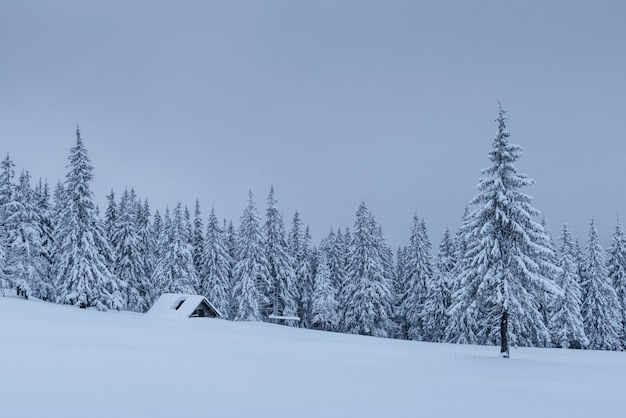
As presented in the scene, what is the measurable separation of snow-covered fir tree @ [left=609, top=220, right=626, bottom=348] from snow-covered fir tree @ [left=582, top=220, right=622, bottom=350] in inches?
82.6

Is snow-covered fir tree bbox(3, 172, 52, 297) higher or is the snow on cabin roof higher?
snow-covered fir tree bbox(3, 172, 52, 297)

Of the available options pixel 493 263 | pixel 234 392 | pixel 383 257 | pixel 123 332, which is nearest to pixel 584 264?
pixel 383 257

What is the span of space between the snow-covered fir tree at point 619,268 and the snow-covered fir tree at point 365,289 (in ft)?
84.0

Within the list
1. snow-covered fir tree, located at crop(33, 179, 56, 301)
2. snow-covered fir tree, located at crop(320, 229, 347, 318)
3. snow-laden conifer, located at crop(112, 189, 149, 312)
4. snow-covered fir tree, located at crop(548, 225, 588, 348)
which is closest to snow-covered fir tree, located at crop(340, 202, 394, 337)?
snow-covered fir tree, located at crop(320, 229, 347, 318)

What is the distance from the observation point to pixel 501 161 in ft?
95.4

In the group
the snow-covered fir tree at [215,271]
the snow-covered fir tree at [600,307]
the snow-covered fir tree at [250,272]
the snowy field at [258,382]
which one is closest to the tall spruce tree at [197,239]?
the snow-covered fir tree at [215,271]

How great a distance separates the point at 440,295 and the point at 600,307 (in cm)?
1662

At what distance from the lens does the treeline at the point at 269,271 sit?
42.5 metres

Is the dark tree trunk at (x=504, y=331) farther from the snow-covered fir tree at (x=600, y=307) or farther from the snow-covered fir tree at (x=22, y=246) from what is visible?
the snow-covered fir tree at (x=22, y=246)

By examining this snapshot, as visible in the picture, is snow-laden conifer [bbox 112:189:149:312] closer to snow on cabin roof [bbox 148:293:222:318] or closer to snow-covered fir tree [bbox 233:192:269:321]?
snow on cabin roof [bbox 148:293:222:318]

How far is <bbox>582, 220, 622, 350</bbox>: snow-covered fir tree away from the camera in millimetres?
49969

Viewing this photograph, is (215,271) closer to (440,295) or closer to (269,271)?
(269,271)

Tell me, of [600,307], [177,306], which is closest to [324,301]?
[177,306]

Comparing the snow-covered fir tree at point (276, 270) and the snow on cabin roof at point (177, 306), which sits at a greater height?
the snow-covered fir tree at point (276, 270)
